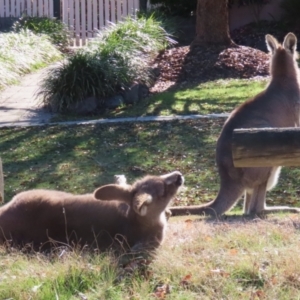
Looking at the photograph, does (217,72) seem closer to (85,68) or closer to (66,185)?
(85,68)

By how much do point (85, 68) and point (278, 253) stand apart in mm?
10957

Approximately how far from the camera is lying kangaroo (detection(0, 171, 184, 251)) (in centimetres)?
628

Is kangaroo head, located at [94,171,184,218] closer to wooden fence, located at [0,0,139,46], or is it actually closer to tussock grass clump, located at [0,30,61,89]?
tussock grass clump, located at [0,30,61,89]

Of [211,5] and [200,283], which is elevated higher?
[211,5]

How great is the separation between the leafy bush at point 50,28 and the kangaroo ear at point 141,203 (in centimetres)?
1936

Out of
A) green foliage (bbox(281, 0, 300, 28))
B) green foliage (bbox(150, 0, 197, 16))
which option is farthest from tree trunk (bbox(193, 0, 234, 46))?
green foliage (bbox(150, 0, 197, 16))

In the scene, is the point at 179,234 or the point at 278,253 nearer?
the point at 278,253

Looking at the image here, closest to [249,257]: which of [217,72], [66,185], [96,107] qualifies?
[66,185]

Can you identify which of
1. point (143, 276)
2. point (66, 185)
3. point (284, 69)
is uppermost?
point (284, 69)

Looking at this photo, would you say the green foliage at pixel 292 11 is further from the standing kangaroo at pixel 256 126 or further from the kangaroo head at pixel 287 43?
the standing kangaroo at pixel 256 126

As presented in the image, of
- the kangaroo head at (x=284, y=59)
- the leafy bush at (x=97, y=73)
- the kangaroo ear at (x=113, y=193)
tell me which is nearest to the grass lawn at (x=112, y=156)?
the kangaroo head at (x=284, y=59)

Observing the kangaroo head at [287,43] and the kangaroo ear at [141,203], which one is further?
the kangaroo head at [287,43]

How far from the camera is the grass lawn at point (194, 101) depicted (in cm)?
1448

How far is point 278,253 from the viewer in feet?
18.7
